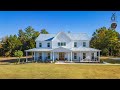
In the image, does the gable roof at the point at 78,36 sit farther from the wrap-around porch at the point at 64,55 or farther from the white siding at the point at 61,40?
the wrap-around porch at the point at 64,55

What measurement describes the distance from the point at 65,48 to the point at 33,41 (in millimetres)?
3014

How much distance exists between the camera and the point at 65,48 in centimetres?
1934

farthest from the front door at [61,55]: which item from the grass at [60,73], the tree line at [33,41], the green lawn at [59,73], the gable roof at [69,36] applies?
the green lawn at [59,73]

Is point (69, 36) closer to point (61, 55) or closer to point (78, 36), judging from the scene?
point (78, 36)

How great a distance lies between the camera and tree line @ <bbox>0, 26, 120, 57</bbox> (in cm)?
1697

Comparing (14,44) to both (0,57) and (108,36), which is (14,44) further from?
(108,36)

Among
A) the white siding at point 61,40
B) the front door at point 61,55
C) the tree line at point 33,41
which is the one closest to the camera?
the tree line at point 33,41

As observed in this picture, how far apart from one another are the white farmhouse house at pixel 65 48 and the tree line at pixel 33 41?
1.97 ft

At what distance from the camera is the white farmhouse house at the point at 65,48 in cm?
1909

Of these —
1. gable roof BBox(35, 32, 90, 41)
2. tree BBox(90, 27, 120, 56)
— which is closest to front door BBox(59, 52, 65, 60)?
gable roof BBox(35, 32, 90, 41)

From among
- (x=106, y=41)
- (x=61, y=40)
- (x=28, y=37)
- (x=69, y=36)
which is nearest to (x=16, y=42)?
(x=28, y=37)

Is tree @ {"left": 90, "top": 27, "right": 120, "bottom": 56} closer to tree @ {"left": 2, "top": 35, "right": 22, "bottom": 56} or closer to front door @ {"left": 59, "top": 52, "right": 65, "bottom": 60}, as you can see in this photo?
front door @ {"left": 59, "top": 52, "right": 65, "bottom": 60}
